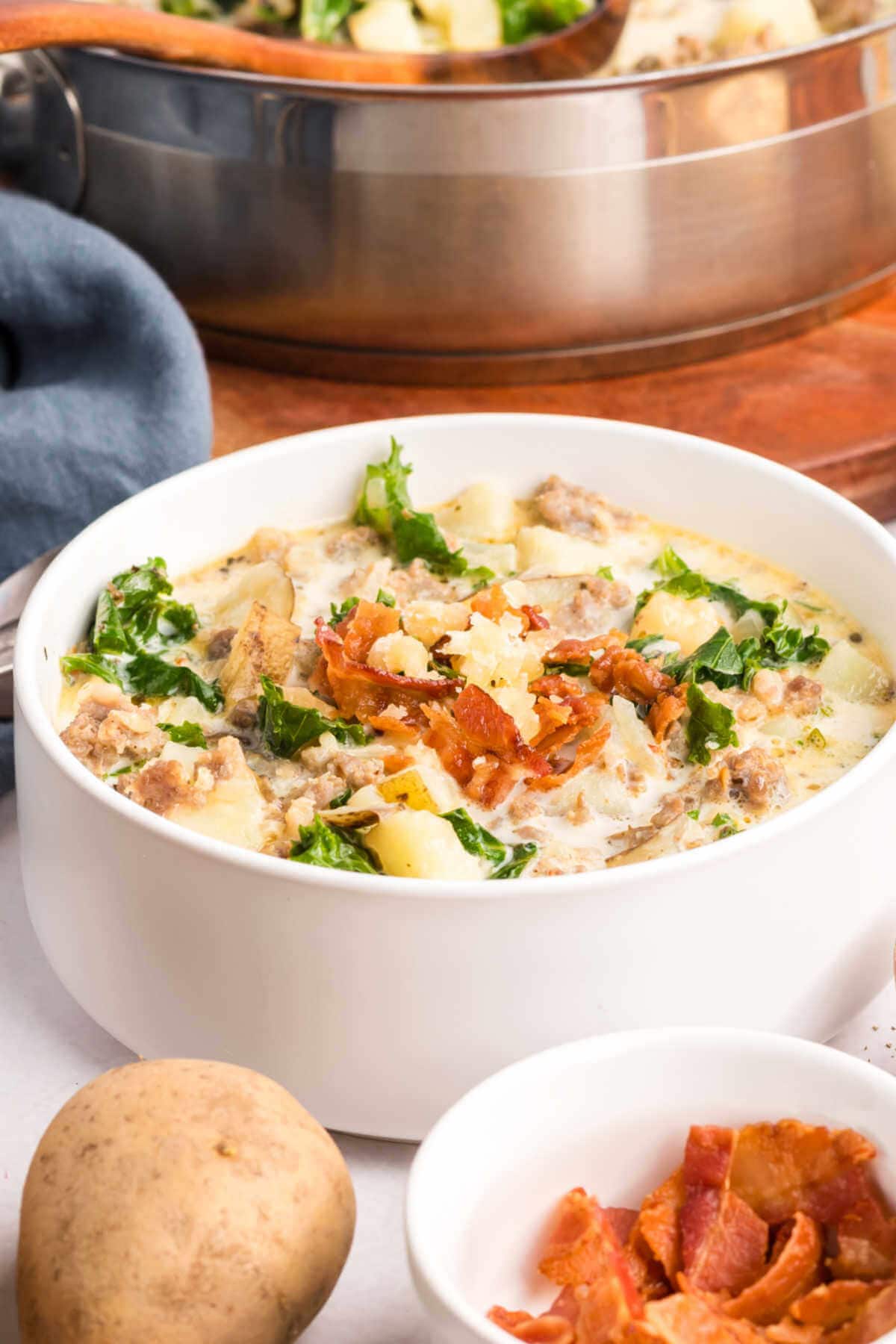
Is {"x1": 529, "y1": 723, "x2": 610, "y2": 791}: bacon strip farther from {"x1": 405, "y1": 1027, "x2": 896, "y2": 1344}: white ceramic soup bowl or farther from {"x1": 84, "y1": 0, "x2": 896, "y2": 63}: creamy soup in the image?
{"x1": 84, "y1": 0, "x2": 896, "y2": 63}: creamy soup

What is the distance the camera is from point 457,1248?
1.85 m

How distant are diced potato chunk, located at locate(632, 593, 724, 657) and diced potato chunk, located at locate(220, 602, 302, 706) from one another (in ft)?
1.75

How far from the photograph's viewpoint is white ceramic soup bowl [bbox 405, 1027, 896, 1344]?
1893 millimetres

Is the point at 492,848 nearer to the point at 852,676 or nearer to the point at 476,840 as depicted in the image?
the point at 476,840

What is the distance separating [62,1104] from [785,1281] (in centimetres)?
97

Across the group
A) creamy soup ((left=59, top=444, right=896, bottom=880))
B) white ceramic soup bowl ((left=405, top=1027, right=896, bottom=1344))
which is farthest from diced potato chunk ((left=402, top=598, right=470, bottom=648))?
white ceramic soup bowl ((left=405, top=1027, right=896, bottom=1344))

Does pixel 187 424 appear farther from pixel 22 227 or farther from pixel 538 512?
pixel 538 512

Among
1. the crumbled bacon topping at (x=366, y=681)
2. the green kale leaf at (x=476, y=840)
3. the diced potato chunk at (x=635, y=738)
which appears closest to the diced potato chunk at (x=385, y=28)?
the crumbled bacon topping at (x=366, y=681)

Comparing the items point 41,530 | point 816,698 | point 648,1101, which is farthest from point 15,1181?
point 41,530

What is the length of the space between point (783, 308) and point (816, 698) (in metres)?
1.57

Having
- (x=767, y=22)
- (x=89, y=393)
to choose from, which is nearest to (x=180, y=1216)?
(x=89, y=393)

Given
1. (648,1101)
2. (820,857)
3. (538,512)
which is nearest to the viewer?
(648,1101)

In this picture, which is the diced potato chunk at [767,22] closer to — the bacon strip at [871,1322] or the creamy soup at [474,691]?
the creamy soup at [474,691]

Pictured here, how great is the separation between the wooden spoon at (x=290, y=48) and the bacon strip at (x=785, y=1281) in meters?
2.54
